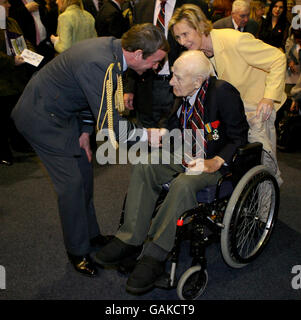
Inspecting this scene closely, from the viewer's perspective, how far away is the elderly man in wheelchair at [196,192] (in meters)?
1.84

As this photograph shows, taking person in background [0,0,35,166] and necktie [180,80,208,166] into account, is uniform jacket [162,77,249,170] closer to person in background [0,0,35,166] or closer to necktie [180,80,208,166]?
necktie [180,80,208,166]

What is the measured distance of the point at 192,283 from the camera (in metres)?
1.93

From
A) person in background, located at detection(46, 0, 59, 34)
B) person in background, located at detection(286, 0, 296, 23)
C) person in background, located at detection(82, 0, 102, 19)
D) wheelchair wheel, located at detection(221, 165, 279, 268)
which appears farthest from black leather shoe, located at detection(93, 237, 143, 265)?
person in background, located at detection(286, 0, 296, 23)

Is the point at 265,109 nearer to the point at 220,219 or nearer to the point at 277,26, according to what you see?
the point at 220,219

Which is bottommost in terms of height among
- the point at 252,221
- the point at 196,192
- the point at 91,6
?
the point at 252,221

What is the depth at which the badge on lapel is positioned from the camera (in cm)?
199

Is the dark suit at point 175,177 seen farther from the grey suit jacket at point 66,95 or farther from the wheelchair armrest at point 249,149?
the grey suit jacket at point 66,95

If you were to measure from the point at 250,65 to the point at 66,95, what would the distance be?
1101 millimetres

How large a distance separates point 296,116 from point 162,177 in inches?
87.6

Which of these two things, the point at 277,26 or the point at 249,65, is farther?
the point at 277,26

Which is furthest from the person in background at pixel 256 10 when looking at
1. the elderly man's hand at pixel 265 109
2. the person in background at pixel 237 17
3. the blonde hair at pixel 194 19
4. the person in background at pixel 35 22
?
the elderly man's hand at pixel 265 109

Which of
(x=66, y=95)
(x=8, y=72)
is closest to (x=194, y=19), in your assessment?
(x=66, y=95)
